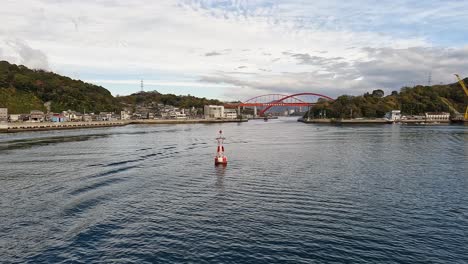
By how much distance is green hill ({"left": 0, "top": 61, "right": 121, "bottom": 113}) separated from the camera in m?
123

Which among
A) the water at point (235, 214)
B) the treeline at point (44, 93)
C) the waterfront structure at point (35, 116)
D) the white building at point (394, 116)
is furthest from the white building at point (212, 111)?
the water at point (235, 214)

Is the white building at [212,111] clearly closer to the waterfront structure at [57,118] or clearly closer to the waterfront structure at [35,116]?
the waterfront structure at [57,118]

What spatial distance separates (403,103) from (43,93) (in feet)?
546

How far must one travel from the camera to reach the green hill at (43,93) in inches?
4836

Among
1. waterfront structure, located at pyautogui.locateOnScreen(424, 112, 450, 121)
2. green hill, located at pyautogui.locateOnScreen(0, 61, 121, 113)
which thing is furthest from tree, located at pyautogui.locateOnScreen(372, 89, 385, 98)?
green hill, located at pyautogui.locateOnScreen(0, 61, 121, 113)

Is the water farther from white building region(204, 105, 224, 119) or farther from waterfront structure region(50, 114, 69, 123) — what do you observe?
white building region(204, 105, 224, 119)

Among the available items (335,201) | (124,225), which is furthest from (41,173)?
(335,201)

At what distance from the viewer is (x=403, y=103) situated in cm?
16662

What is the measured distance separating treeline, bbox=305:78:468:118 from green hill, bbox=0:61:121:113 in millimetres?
109114

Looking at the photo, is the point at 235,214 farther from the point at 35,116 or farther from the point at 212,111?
the point at 212,111

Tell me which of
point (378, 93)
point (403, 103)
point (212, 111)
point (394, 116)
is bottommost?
point (394, 116)

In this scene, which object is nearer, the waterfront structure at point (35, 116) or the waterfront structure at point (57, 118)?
the waterfront structure at point (35, 116)

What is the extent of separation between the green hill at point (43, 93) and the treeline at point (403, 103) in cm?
10911

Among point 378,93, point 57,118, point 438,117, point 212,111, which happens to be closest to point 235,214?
point 57,118
